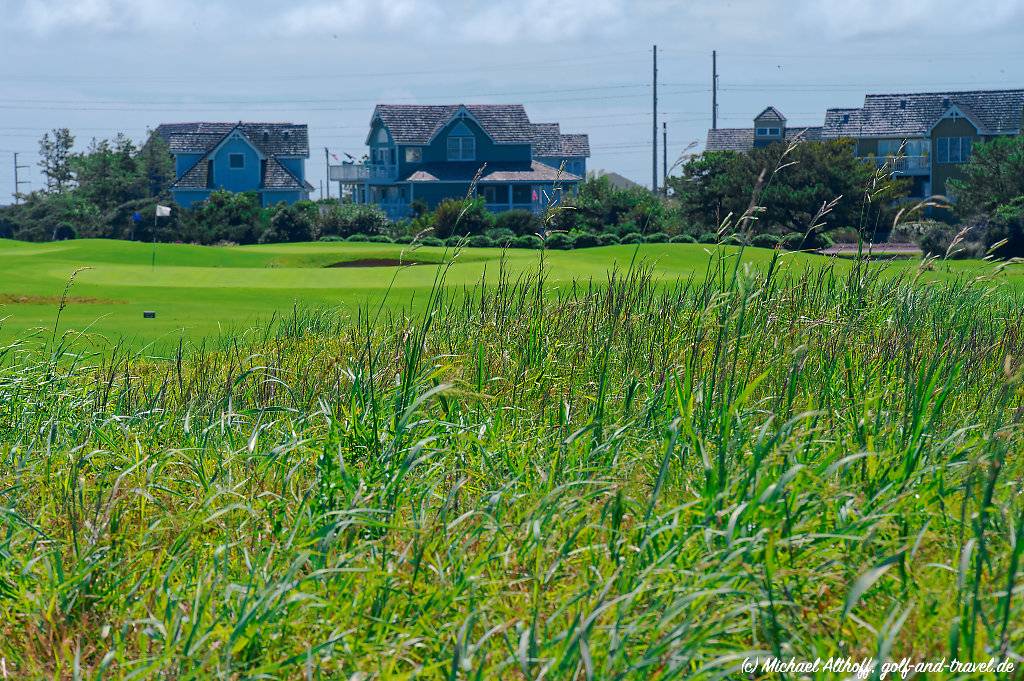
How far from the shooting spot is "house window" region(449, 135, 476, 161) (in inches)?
2763

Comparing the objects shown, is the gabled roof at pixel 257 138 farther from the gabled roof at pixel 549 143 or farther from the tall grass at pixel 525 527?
Result: the tall grass at pixel 525 527

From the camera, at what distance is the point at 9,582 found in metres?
4.67

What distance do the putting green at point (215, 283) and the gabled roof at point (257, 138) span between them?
1624 inches

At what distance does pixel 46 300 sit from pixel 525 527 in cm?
1506

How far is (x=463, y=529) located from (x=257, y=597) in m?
0.99

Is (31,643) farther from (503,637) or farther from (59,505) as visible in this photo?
(503,637)

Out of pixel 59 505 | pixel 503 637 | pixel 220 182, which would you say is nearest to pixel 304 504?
pixel 503 637

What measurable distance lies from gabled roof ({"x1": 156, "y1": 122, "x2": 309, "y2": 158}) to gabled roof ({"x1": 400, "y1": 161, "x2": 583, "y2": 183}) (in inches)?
349

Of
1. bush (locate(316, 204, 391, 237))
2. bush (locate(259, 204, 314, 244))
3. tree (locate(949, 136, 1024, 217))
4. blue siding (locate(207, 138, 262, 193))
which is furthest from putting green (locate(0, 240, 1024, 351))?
blue siding (locate(207, 138, 262, 193))

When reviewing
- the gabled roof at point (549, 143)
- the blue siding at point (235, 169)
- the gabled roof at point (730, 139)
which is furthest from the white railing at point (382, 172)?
the gabled roof at point (730, 139)

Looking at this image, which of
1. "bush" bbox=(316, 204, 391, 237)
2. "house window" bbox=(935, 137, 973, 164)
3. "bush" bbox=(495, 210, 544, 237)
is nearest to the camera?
"bush" bbox=(495, 210, 544, 237)

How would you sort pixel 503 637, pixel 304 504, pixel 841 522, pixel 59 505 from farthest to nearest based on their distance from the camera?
pixel 59 505 → pixel 304 504 → pixel 841 522 → pixel 503 637

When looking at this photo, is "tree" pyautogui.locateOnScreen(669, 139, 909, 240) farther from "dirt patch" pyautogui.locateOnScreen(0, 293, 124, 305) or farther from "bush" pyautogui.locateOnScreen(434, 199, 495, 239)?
"dirt patch" pyautogui.locateOnScreen(0, 293, 124, 305)

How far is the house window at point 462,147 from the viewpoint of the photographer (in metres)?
70.2
